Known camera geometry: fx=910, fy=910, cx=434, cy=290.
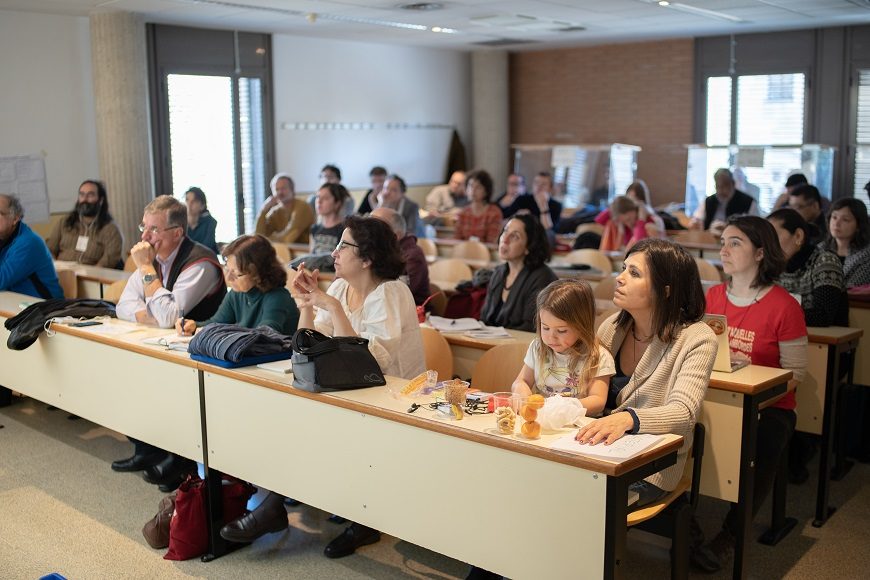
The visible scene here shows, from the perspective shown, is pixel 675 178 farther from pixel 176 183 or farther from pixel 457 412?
pixel 457 412

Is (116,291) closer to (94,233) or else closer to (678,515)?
(94,233)

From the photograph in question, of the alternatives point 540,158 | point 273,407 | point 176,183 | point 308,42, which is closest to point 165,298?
point 273,407

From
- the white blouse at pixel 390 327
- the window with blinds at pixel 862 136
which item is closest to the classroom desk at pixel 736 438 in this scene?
the white blouse at pixel 390 327

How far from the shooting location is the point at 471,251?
311 inches

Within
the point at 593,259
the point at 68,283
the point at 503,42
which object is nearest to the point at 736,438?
the point at 593,259

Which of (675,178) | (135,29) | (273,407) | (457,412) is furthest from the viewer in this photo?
(675,178)

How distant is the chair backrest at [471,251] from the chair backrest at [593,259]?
0.87m

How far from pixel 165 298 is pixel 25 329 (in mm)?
765

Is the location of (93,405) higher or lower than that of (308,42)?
lower

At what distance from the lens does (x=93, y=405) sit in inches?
171

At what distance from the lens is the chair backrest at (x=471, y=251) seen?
25.5 ft

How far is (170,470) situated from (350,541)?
1.22 meters

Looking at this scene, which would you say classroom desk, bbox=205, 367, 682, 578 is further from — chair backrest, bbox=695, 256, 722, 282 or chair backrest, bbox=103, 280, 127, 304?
chair backrest, bbox=695, 256, 722, 282

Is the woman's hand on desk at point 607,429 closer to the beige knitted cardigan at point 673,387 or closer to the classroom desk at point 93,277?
the beige knitted cardigan at point 673,387
